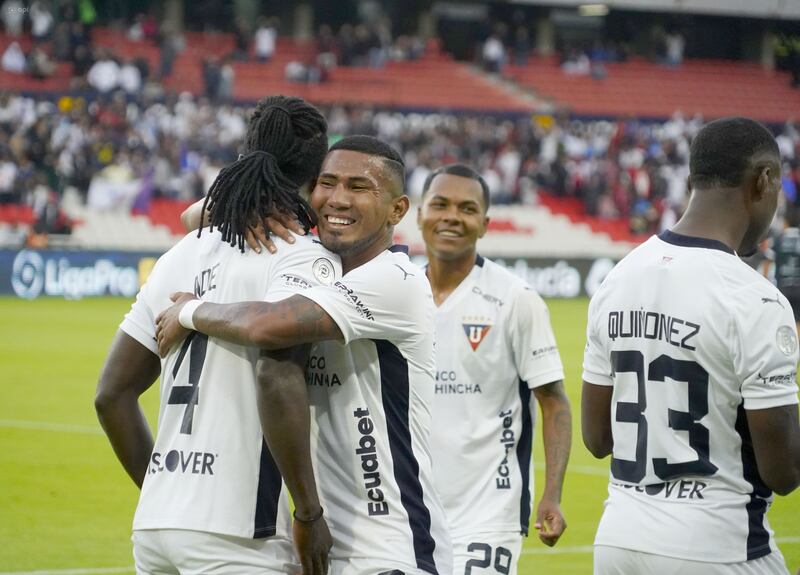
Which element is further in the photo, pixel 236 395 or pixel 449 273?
pixel 449 273

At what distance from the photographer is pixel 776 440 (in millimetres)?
3480

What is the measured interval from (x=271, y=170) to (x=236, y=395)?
2.17 feet

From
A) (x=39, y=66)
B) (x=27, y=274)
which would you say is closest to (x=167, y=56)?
(x=39, y=66)

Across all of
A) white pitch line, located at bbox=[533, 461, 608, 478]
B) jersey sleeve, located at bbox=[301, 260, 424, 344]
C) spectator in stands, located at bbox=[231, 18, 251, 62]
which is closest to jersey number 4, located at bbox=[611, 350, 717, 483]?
jersey sleeve, located at bbox=[301, 260, 424, 344]

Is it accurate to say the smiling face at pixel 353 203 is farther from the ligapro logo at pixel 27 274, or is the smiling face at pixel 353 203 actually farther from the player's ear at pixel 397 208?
the ligapro logo at pixel 27 274

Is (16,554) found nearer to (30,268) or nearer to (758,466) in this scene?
(758,466)

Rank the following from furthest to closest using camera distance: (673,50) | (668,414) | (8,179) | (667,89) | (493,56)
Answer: (673,50) → (667,89) → (493,56) → (8,179) → (668,414)

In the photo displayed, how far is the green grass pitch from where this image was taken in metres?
8.05

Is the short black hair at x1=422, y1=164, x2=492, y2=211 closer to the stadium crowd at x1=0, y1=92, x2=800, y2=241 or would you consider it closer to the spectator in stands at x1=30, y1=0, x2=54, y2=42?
the stadium crowd at x1=0, y1=92, x2=800, y2=241

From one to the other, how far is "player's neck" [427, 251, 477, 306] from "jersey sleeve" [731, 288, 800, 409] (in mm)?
2743

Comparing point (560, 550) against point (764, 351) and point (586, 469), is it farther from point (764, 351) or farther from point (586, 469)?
point (764, 351)

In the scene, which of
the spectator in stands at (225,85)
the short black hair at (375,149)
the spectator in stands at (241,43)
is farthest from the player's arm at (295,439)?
the spectator in stands at (241,43)

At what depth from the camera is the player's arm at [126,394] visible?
3.72 metres

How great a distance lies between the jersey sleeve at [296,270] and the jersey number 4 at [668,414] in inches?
38.3
